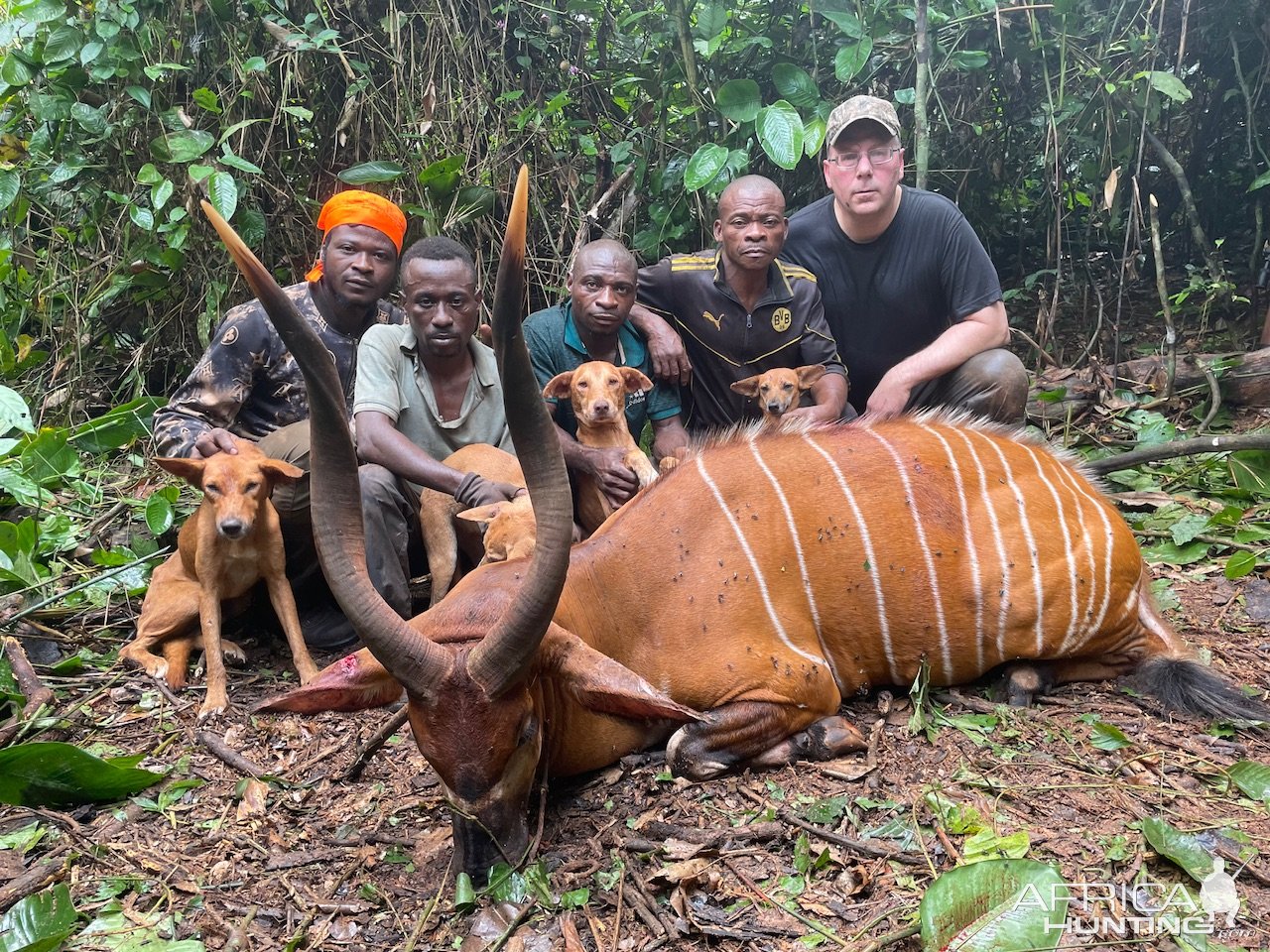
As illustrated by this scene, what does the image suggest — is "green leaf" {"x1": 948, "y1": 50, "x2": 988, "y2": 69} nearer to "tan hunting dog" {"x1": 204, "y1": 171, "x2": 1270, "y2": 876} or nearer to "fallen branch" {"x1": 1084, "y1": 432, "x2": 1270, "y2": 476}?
"fallen branch" {"x1": 1084, "y1": 432, "x2": 1270, "y2": 476}

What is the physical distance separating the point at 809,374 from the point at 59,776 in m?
3.79

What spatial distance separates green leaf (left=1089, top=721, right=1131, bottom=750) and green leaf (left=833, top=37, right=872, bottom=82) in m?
4.41

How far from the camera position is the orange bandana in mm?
5184

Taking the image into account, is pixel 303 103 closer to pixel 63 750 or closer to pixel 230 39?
pixel 230 39

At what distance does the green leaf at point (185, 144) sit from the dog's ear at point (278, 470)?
2843 millimetres

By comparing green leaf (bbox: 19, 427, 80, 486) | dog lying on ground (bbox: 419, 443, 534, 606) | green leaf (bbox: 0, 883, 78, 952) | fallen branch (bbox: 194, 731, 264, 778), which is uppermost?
green leaf (bbox: 19, 427, 80, 486)

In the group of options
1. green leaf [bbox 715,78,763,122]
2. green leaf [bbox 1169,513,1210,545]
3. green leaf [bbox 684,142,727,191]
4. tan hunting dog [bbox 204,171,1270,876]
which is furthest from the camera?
green leaf [bbox 715,78,763,122]

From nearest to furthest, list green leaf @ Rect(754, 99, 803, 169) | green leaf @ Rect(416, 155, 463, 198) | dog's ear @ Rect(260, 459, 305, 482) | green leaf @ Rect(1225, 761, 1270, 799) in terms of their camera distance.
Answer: green leaf @ Rect(1225, 761, 1270, 799) < dog's ear @ Rect(260, 459, 305, 482) < green leaf @ Rect(754, 99, 803, 169) < green leaf @ Rect(416, 155, 463, 198)

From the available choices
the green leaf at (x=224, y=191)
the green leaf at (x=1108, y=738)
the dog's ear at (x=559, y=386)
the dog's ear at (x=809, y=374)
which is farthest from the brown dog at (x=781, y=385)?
the green leaf at (x=224, y=191)

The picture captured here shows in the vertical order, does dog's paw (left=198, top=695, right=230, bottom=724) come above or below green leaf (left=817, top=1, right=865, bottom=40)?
below

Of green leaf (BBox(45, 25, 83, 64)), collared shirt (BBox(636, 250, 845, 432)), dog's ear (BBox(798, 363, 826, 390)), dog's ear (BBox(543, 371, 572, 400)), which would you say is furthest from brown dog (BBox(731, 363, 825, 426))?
green leaf (BBox(45, 25, 83, 64))

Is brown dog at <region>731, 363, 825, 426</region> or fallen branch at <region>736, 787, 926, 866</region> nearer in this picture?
fallen branch at <region>736, 787, 926, 866</region>

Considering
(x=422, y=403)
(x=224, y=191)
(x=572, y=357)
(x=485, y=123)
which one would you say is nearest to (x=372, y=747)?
(x=422, y=403)

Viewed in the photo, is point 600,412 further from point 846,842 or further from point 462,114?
point 462,114
